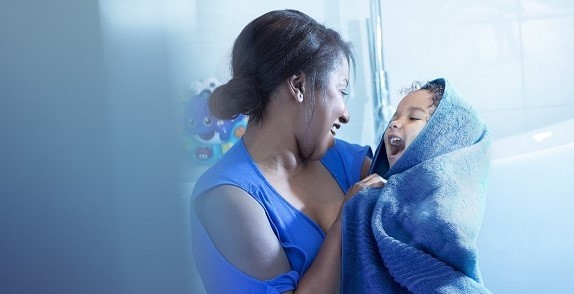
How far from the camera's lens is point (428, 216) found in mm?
1003

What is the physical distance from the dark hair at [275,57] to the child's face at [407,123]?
13 cm

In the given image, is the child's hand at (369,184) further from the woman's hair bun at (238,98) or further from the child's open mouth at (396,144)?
the woman's hair bun at (238,98)

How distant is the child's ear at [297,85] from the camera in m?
1.12

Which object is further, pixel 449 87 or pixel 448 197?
pixel 449 87

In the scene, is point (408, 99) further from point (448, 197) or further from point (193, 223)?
point (193, 223)

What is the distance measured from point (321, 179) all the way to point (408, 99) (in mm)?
199

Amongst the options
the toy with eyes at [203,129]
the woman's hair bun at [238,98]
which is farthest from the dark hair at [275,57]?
the toy with eyes at [203,129]

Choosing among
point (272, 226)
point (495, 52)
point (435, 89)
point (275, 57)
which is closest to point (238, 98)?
point (275, 57)

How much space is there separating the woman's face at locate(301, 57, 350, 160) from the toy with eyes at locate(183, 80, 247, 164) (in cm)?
19

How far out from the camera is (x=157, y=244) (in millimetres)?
1229

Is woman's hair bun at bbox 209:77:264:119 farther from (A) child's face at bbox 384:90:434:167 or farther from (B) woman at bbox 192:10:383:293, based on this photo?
(A) child's face at bbox 384:90:434:167

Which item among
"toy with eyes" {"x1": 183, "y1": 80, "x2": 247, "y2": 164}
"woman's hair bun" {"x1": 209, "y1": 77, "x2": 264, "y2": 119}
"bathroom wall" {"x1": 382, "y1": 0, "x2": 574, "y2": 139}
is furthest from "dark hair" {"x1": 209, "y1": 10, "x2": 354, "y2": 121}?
"bathroom wall" {"x1": 382, "y1": 0, "x2": 574, "y2": 139}

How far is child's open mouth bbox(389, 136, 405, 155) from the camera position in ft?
3.77

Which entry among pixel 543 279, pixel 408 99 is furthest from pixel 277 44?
pixel 543 279
